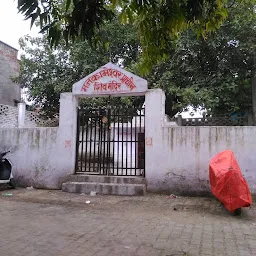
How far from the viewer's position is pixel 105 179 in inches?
302

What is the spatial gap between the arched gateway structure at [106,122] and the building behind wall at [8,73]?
856 centimetres

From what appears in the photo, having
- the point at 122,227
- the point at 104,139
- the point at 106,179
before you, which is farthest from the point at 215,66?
the point at 122,227

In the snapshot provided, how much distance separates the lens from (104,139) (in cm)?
787

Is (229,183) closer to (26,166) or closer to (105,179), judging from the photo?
(105,179)

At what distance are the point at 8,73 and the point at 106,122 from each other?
990cm

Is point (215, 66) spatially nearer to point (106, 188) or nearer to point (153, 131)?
point (153, 131)

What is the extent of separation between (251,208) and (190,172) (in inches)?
63.5

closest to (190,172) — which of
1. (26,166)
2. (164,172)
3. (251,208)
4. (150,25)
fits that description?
(164,172)

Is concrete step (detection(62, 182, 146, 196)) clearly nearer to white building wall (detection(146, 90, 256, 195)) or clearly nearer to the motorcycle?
white building wall (detection(146, 90, 256, 195))

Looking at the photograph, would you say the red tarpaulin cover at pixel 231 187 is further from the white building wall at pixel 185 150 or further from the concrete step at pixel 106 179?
the concrete step at pixel 106 179

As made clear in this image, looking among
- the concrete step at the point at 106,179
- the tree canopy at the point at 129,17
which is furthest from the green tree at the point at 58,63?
the tree canopy at the point at 129,17

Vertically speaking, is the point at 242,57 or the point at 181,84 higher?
the point at 242,57

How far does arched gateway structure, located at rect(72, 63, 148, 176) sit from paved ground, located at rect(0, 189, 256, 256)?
1311mm

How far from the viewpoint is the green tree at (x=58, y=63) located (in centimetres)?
1309
